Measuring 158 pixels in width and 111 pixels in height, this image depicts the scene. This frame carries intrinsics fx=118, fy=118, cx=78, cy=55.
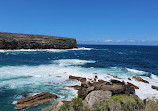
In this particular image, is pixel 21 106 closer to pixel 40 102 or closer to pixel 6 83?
pixel 40 102

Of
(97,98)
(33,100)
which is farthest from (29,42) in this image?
(97,98)

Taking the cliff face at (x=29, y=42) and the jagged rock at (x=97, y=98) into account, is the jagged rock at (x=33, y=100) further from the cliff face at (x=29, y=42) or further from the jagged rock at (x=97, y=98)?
the cliff face at (x=29, y=42)

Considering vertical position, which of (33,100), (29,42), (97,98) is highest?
(29,42)

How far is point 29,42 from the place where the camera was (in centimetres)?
7906

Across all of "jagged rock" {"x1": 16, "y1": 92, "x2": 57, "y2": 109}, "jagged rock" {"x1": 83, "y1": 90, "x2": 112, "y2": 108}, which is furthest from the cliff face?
"jagged rock" {"x1": 83, "y1": 90, "x2": 112, "y2": 108}

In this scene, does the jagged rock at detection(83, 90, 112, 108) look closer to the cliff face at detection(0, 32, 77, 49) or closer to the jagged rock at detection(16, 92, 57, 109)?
the jagged rock at detection(16, 92, 57, 109)

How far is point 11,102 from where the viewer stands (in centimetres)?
1005

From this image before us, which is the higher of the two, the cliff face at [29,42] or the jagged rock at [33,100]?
the cliff face at [29,42]

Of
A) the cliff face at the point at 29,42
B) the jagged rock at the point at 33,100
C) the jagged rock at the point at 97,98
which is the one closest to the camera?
the jagged rock at the point at 97,98

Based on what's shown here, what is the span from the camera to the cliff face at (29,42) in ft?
232

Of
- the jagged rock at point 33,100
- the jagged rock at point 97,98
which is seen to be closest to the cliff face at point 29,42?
the jagged rock at point 33,100

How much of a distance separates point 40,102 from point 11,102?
2.55 meters

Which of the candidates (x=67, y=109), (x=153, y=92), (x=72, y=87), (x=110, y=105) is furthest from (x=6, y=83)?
(x=153, y=92)

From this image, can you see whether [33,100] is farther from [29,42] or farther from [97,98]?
[29,42]
